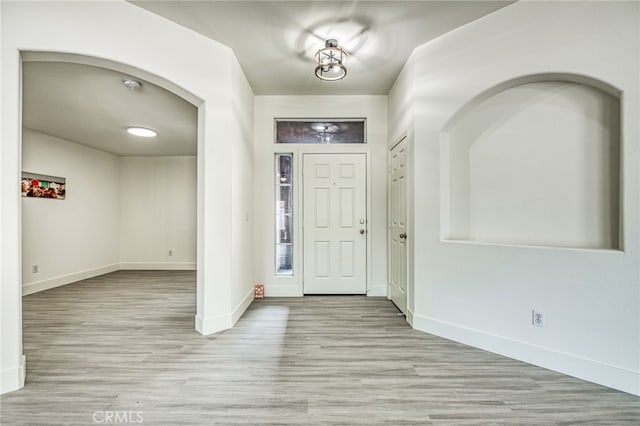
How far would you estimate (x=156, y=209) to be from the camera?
251 inches

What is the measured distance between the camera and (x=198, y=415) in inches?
65.4

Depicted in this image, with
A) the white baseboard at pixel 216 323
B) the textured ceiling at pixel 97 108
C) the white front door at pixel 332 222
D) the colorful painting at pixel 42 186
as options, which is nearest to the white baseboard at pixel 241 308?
the white baseboard at pixel 216 323

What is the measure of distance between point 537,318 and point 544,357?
0.93 ft

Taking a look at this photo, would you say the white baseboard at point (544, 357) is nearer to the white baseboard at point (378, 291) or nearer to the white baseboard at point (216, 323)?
the white baseboard at point (378, 291)

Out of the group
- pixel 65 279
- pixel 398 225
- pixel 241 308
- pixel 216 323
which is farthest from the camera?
pixel 65 279

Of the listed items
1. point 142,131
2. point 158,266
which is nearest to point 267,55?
point 142,131

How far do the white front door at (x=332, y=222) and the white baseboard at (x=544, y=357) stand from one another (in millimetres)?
1503

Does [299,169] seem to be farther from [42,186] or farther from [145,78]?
[42,186]

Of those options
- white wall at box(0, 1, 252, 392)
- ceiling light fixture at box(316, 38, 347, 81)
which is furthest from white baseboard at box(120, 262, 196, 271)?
ceiling light fixture at box(316, 38, 347, 81)

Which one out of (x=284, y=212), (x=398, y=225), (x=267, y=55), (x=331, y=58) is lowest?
(x=398, y=225)

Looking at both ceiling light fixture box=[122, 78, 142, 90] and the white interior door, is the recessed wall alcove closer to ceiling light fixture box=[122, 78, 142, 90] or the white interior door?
the white interior door

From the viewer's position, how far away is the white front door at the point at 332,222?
413 centimetres

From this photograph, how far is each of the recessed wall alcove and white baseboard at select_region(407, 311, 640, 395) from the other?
82 cm

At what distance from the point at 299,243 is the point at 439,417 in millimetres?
2771
